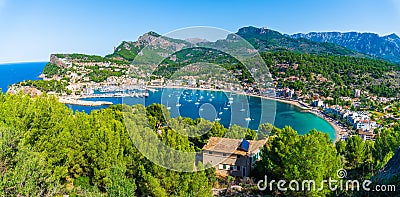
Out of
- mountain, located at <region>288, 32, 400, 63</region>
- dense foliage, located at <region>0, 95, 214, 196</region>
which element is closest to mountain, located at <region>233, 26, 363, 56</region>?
mountain, located at <region>288, 32, 400, 63</region>

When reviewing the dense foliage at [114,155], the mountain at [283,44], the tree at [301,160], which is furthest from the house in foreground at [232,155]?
the mountain at [283,44]

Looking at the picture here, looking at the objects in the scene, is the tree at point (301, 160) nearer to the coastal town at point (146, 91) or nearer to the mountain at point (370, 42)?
the coastal town at point (146, 91)

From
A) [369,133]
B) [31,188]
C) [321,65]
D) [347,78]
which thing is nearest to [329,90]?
[347,78]

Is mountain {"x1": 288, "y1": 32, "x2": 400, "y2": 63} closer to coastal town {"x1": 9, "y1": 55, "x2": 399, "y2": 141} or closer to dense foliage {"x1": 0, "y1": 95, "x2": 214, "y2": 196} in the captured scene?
coastal town {"x1": 9, "y1": 55, "x2": 399, "y2": 141}

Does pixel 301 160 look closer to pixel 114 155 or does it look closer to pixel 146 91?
pixel 114 155

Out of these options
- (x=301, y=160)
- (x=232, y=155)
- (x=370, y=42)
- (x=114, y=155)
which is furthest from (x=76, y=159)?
(x=370, y=42)
